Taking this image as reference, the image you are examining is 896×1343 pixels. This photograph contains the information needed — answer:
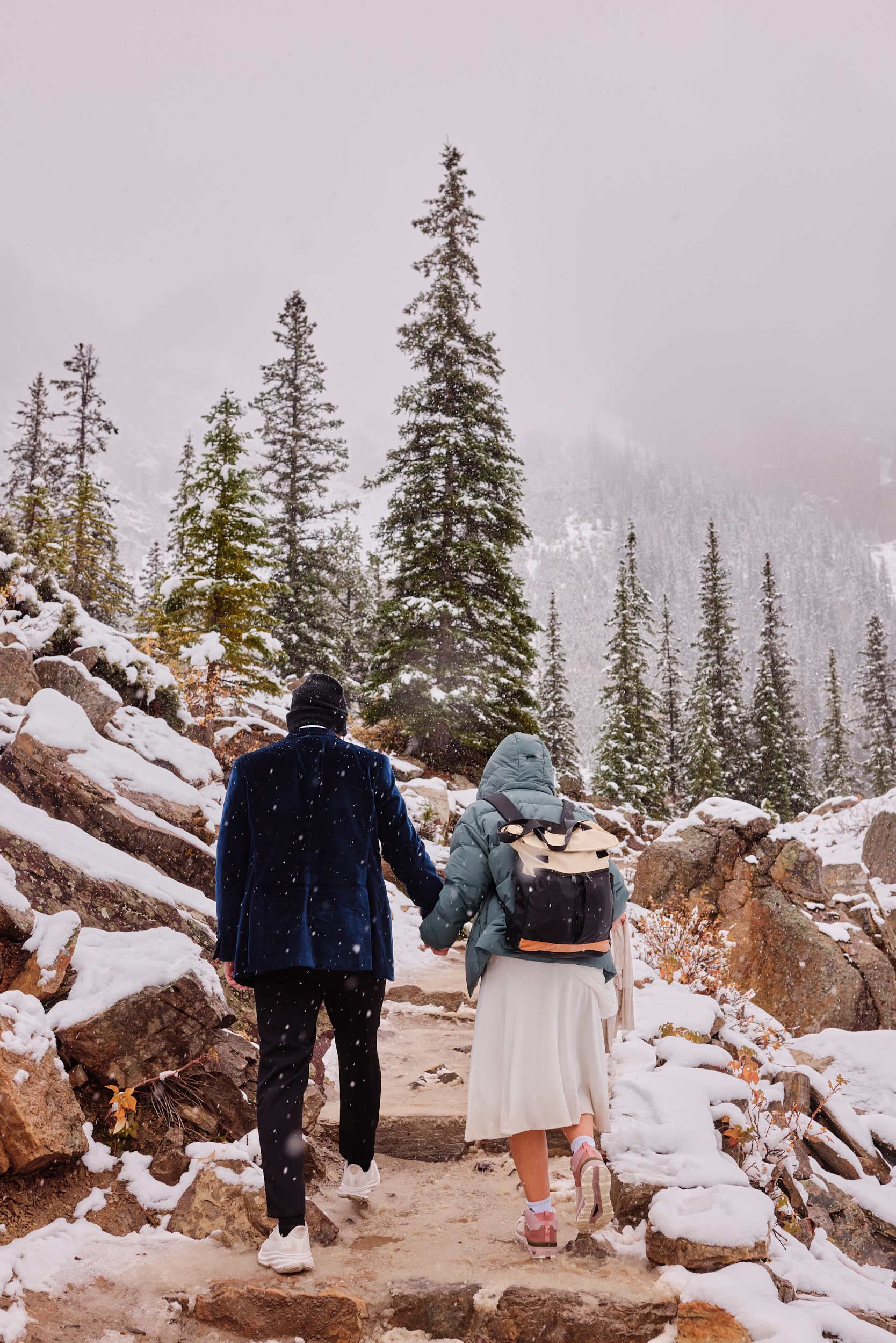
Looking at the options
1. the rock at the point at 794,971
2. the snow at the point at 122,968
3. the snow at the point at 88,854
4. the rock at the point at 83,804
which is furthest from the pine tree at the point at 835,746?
the snow at the point at 122,968

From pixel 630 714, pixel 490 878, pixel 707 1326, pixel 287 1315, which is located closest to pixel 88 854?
pixel 490 878

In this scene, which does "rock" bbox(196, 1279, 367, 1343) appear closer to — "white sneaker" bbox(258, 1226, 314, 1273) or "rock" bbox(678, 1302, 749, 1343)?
"white sneaker" bbox(258, 1226, 314, 1273)

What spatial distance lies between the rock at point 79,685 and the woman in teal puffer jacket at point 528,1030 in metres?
5.64

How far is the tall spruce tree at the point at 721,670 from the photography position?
3997cm

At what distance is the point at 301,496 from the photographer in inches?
976

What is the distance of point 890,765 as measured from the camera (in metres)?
41.7

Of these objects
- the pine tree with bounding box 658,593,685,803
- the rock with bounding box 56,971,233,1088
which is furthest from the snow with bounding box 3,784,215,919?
the pine tree with bounding box 658,593,685,803

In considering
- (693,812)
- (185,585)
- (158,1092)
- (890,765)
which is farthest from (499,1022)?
(890,765)

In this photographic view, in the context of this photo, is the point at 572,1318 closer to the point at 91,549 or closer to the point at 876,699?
the point at 91,549

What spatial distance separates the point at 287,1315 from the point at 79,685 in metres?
6.46

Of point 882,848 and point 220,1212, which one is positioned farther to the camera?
point 882,848

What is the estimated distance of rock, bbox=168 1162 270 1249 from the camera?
3.29 meters

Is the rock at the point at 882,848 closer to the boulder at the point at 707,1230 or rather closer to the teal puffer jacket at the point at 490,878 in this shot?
the boulder at the point at 707,1230

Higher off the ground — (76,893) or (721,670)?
(721,670)
